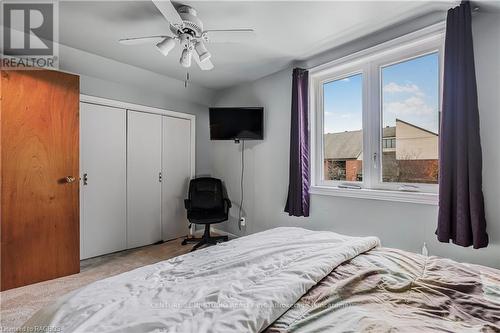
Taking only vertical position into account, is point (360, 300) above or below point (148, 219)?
above

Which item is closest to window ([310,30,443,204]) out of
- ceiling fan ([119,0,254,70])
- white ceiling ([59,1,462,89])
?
white ceiling ([59,1,462,89])

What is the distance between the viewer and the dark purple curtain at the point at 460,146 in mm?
1678

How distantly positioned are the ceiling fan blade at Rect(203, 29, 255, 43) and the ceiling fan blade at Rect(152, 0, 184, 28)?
23 cm

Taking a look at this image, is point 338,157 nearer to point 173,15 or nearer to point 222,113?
point 222,113

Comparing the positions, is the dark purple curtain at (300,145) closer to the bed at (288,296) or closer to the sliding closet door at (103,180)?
the bed at (288,296)

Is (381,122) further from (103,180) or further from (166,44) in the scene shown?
(103,180)

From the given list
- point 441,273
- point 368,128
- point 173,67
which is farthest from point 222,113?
point 441,273

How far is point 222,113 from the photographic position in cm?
346

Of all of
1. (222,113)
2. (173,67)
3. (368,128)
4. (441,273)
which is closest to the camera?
(441,273)

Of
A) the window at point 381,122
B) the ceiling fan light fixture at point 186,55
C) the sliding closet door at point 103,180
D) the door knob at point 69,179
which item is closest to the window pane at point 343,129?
the window at point 381,122

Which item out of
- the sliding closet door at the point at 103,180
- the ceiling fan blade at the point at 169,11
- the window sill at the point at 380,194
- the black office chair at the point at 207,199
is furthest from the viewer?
the black office chair at the point at 207,199

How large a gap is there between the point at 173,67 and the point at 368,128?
2348mm

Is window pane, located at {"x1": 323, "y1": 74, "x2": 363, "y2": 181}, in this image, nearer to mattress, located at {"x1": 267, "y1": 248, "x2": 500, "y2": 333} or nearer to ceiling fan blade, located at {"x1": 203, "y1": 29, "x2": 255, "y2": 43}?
ceiling fan blade, located at {"x1": 203, "y1": 29, "x2": 255, "y2": 43}

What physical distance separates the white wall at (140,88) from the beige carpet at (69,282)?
142 cm
